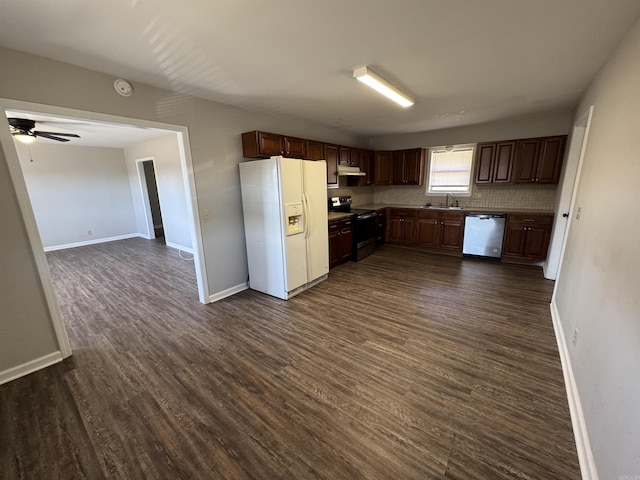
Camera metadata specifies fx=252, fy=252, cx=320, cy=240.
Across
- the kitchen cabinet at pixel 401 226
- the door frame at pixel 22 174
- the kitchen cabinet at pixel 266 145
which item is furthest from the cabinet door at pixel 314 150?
the kitchen cabinet at pixel 401 226

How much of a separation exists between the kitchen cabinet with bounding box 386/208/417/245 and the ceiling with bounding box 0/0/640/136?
9.40ft

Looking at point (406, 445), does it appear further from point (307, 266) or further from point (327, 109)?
point (327, 109)

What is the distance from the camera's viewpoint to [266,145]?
352 centimetres

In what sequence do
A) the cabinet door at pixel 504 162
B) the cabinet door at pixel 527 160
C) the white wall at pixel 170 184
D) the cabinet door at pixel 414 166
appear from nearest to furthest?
1. the cabinet door at pixel 527 160
2. the cabinet door at pixel 504 162
3. the white wall at pixel 170 184
4. the cabinet door at pixel 414 166

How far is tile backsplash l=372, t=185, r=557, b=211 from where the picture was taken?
4723mm

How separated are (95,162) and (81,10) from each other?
696cm

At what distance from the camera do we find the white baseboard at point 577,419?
1.35 m

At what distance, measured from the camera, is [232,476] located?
55.3 inches

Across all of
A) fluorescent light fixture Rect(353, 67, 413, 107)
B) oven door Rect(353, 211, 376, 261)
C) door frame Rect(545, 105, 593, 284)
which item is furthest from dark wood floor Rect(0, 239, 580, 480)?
fluorescent light fixture Rect(353, 67, 413, 107)

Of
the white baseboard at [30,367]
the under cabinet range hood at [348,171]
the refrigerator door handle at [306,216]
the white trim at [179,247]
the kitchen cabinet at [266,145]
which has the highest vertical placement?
the kitchen cabinet at [266,145]

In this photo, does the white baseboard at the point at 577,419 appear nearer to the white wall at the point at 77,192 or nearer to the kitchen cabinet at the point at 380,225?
the kitchen cabinet at the point at 380,225

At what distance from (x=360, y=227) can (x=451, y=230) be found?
6.22 ft

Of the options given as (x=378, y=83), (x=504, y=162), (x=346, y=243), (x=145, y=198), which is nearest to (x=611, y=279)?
(x=378, y=83)

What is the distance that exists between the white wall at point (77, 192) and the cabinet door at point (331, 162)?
6.31 m
